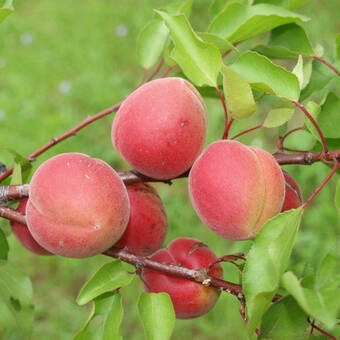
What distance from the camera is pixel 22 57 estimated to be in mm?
3217

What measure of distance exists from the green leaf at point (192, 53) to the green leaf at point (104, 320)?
382 millimetres

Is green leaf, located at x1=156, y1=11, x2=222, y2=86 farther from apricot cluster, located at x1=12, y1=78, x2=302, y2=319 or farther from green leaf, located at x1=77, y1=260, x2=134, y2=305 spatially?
green leaf, located at x1=77, y1=260, x2=134, y2=305

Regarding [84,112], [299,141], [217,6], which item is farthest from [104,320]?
[84,112]

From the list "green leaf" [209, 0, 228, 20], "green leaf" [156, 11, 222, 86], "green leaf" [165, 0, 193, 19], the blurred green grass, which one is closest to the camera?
"green leaf" [156, 11, 222, 86]

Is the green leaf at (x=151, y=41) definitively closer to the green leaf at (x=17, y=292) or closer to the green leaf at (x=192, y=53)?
the green leaf at (x=192, y=53)

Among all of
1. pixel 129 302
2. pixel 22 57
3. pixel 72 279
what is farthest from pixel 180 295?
pixel 22 57

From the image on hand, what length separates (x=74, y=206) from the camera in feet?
2.84

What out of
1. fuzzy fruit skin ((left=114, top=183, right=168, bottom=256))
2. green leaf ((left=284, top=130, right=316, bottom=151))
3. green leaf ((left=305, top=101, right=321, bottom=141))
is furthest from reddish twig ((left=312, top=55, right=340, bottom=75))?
green leaf ((left=284, top=130, right=316, bottom=151))

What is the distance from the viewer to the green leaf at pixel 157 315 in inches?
33.4

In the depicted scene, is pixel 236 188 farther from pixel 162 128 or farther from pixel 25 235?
pixel 25 235

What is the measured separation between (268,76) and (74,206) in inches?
14.2

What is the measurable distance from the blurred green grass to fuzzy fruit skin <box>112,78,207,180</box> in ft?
0.97

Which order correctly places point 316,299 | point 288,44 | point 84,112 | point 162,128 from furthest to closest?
point 84,112
point 288,44
point 162,128
point 316,299

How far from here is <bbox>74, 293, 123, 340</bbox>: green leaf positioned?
2.81ft
